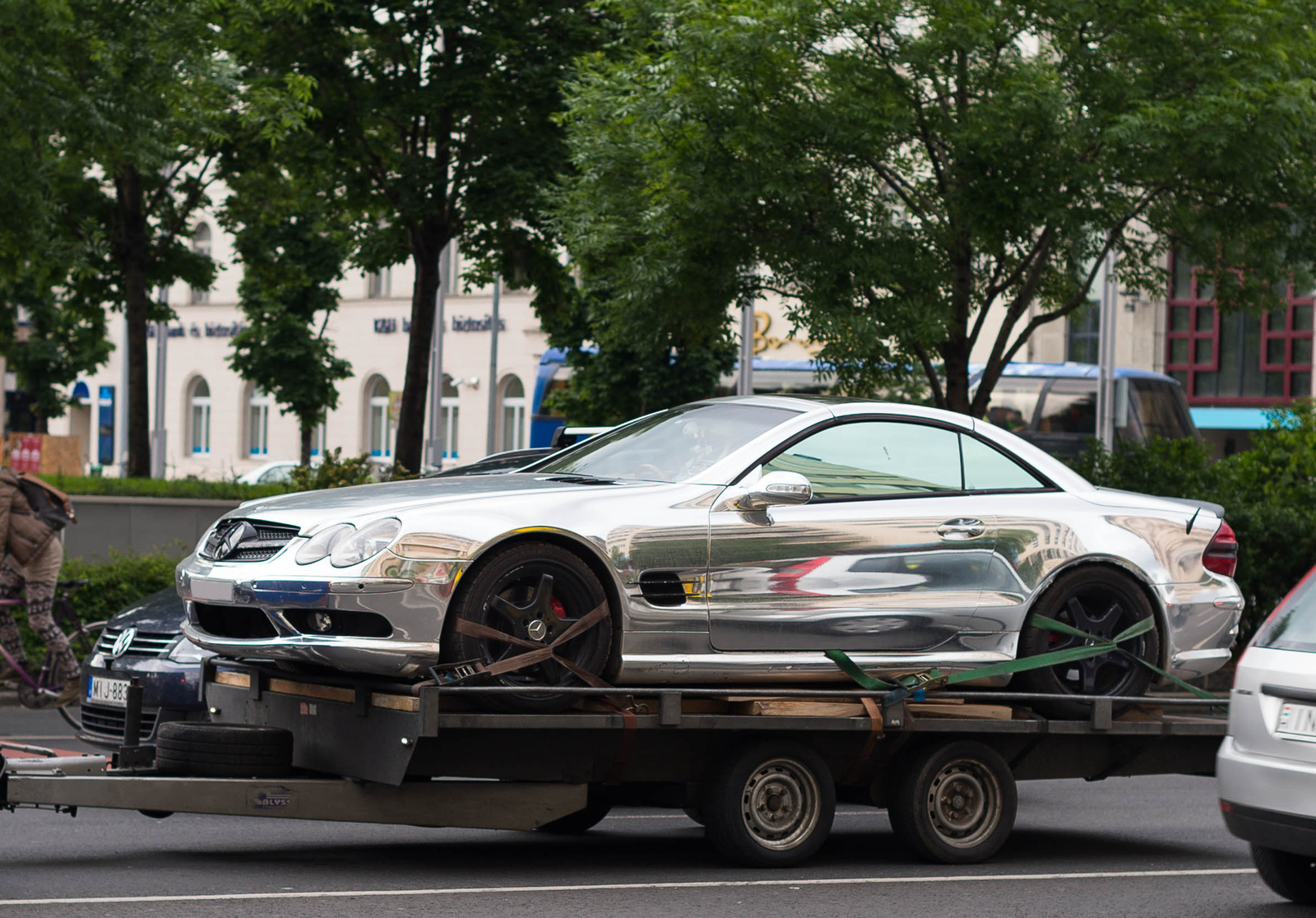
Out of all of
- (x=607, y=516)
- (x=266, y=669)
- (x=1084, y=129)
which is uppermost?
(x=1084, y=129)

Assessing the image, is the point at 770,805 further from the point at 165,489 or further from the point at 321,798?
the point at 165,489

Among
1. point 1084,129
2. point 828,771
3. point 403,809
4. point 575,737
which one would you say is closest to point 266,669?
point 403,809

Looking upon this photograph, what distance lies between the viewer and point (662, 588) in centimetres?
738

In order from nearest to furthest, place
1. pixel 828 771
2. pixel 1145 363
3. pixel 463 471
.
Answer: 1. pixel 828 771
2. pixel 463 471
3. pixel 1145 363

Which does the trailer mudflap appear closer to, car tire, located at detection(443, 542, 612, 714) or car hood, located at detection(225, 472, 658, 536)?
car tire, located at detection(443, 542, 612, 714)

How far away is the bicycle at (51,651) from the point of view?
1282cm

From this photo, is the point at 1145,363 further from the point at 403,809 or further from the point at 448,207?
the point at 403,809

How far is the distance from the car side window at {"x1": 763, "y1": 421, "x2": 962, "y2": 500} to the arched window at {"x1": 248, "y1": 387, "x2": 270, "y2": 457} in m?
55.2

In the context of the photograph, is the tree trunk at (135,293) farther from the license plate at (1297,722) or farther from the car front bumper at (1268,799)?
the license plate at (1297,722)

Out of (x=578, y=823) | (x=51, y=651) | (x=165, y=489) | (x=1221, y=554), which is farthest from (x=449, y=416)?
(x=1221, y=554)

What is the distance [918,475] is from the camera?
8.20 m

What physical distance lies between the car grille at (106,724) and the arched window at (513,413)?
150 feet

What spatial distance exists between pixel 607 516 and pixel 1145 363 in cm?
4417

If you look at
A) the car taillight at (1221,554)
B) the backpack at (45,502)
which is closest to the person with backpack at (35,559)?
the backpack at (45,502)
